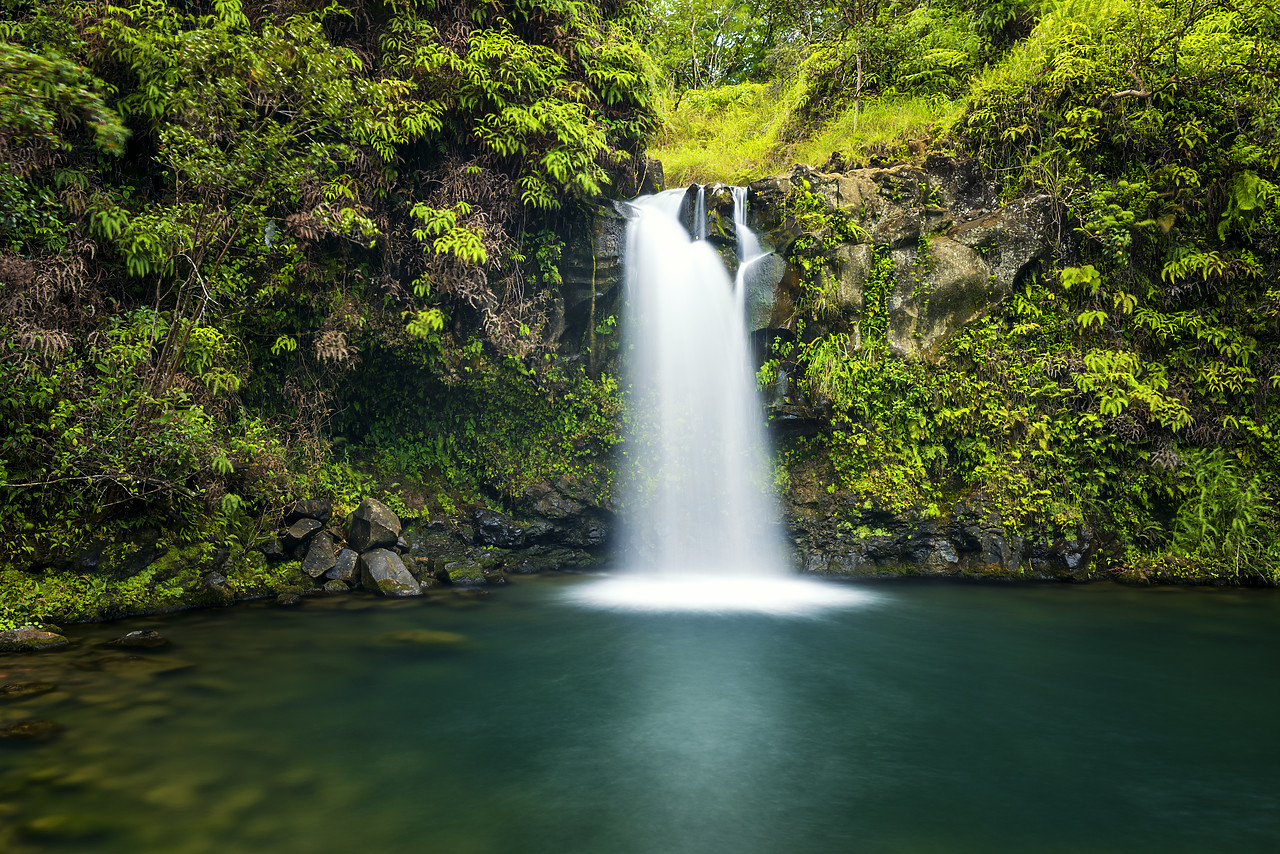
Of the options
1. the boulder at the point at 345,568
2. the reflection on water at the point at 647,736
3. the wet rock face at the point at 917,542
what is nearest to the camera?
the reflection on water at the point at 647,736

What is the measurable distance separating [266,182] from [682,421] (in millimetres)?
6481

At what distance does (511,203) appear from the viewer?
9.68 m

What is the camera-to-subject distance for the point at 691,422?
402 inches

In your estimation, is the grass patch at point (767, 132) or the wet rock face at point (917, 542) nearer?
the wet rock face at point (917, 542)

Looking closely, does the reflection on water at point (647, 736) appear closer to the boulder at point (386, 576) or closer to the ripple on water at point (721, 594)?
the ripple on water at point (721, 594)

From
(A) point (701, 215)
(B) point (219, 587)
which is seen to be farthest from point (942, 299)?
(B) point (219, 587)

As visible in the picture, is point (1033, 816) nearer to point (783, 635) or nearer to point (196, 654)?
point (783, 635)

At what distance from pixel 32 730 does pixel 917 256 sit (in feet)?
36.5

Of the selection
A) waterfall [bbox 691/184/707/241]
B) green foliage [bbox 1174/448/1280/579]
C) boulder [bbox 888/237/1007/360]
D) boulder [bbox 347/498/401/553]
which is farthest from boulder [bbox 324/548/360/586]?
green foliage [bbox 1174/448/1280/579]

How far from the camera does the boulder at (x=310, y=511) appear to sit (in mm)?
8359

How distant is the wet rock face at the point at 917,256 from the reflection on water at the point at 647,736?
4703 millimetres

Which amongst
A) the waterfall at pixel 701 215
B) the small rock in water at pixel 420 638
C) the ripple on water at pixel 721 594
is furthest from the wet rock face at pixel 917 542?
the small rock in water at pixel 420 638

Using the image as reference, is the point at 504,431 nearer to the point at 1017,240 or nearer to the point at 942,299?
the point at 942,299

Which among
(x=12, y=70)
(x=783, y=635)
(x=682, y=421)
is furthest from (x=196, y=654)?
(x=682, y=421)
